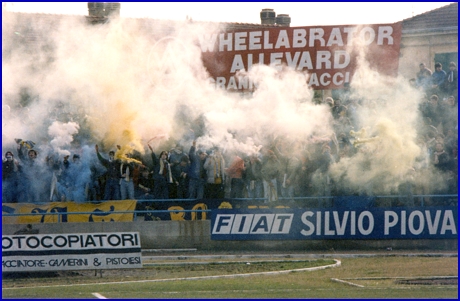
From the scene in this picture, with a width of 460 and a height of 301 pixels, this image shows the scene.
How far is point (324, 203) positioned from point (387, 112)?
11.1 ft

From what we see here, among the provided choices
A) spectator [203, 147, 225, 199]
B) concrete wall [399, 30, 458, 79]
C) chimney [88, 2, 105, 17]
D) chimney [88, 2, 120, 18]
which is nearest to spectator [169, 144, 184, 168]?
spectator [203, 147, 225, 199]

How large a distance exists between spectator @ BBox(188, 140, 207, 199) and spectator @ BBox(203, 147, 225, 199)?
11cm

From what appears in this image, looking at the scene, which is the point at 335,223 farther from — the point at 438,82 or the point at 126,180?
the point at 126,180

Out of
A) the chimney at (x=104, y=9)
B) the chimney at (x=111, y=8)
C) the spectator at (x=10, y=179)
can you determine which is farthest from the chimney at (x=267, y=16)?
the spectator at (x=10, y=179)

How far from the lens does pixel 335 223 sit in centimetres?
2191

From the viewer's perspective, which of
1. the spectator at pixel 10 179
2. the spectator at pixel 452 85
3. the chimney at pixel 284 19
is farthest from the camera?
the chimney at pixel 284 19

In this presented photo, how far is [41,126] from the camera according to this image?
25.8 meters

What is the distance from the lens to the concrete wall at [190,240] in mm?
22062

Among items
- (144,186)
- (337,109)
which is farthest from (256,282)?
(337,109)

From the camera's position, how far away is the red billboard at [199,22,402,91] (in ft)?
85.0

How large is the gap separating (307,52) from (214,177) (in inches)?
225

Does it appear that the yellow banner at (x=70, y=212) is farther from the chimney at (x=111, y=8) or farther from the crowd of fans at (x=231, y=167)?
the chimney at (x=111, y=8)

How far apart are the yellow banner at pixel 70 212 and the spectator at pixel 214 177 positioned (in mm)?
1990

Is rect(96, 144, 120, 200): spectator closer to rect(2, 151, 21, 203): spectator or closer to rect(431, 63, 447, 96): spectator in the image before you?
rect(2, 151, 21, 203): spectator
